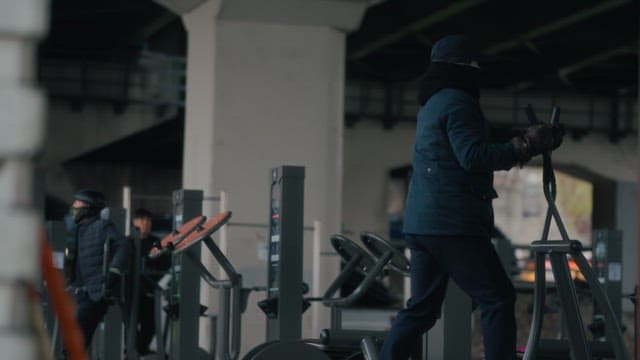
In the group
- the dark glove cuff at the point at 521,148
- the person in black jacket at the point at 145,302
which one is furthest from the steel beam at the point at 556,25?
the dark glove cuff at the point at 521,148

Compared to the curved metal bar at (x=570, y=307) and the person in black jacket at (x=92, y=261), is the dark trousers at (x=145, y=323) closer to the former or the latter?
the person in black jacket at (x=92, y=261)

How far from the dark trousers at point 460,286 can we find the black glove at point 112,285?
16.4 feet

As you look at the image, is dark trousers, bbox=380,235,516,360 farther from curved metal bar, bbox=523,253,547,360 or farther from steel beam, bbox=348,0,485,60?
steel beam, bbox=348,0,485,60

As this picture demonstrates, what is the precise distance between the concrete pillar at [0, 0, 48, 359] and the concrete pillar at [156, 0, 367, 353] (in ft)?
44.2

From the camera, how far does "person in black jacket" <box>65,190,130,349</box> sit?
11.0 m

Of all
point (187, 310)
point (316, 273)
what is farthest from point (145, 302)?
point (187, 310)

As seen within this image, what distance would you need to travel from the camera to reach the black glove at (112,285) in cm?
1086

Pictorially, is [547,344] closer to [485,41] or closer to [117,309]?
[117,309]

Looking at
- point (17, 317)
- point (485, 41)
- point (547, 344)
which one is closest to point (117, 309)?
point (547, 344)

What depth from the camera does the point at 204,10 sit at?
16438 millimetres

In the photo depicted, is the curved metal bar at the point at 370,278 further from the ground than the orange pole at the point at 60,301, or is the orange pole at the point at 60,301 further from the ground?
the orange pole at the point at 60,301

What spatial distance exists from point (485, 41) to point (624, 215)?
8649mm

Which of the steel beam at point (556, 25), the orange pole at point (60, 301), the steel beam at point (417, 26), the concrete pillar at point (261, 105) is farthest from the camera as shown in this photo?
A: the steel beam at point (417, 26)

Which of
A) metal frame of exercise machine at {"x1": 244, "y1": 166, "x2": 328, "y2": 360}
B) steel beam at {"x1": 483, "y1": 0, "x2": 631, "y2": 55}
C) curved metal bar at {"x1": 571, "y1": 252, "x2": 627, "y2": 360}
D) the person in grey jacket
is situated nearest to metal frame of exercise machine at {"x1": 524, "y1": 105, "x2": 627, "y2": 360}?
curved metal bar at {"x1": 571, "y1": 252, "x2": 627, "y2": 360}
